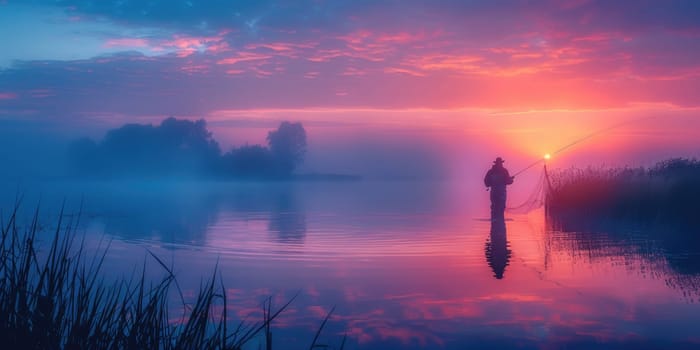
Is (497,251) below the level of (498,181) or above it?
below

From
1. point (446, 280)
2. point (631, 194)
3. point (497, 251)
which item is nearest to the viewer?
point (446, 280)

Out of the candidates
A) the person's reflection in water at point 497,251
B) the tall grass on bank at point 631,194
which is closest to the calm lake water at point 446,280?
the person's reflection in water at point 497,251

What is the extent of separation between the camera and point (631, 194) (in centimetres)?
2366

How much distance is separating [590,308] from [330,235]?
10396 millimetres

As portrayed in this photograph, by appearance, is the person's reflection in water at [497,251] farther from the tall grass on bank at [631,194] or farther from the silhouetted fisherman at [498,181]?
the tall grass on bank at [631,194]

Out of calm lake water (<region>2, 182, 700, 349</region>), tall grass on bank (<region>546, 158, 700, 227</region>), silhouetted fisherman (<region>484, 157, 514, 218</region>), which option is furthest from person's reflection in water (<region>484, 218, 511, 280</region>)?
tall grass on bank (<region>546, 158, 700, 227</region>)

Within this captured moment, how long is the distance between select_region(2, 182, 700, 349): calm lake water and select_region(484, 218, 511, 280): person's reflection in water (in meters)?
0.02

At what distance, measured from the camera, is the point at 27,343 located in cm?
441

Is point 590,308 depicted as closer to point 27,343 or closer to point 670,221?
point 27,343

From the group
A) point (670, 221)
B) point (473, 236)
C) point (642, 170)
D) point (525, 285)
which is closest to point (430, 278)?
point (525, 285)

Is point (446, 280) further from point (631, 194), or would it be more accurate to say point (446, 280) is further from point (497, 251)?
point (631, 194)

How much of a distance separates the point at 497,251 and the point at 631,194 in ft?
32.6

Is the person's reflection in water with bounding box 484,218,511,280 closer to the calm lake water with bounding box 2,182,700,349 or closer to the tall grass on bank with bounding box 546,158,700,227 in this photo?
the calm lake water with bounding box 2,182,700,349

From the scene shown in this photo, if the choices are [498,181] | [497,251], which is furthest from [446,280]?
[498,181]
